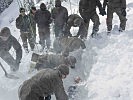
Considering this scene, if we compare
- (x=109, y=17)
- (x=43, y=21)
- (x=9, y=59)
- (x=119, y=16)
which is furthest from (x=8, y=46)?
(x=119, y=16)

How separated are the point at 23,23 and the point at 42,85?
20.1ft

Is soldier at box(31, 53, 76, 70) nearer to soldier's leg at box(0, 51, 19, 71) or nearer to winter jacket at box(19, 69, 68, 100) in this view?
soldier's leg at box(0, 51, 19, 71)

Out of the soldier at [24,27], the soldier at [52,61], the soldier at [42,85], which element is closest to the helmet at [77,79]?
the soldier at [52,61]

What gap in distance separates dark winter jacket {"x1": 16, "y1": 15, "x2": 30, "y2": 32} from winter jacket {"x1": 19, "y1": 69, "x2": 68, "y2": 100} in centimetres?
599

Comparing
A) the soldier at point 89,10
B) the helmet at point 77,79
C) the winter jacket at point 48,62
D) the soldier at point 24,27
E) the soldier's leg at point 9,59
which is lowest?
the helmet at point 77,79

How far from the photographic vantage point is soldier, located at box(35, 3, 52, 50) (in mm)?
12570

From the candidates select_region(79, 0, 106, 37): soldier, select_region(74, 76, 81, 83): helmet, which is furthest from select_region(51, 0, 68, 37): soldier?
select_region(74, 76, 81, 83): helmet

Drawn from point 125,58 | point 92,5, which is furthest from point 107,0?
point 125,58

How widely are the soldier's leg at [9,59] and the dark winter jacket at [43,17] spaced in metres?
1.88

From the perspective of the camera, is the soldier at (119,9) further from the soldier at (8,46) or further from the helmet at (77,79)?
the soldier at (8,46)

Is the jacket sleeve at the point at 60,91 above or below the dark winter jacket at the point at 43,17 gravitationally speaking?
below

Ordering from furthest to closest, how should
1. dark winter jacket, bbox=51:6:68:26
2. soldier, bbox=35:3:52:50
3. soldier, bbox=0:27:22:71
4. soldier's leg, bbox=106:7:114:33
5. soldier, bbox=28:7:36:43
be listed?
soldier, bbox=28:7:36:43
soldier, bbox=35:3:52:50
dark winter jacket, bbox=51:6:68:26
soldier's leg, bbox=106:7:114:33
soldier, bbox=0:27:22:71

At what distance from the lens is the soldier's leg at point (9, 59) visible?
11.2 meters

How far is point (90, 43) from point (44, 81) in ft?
15.7
